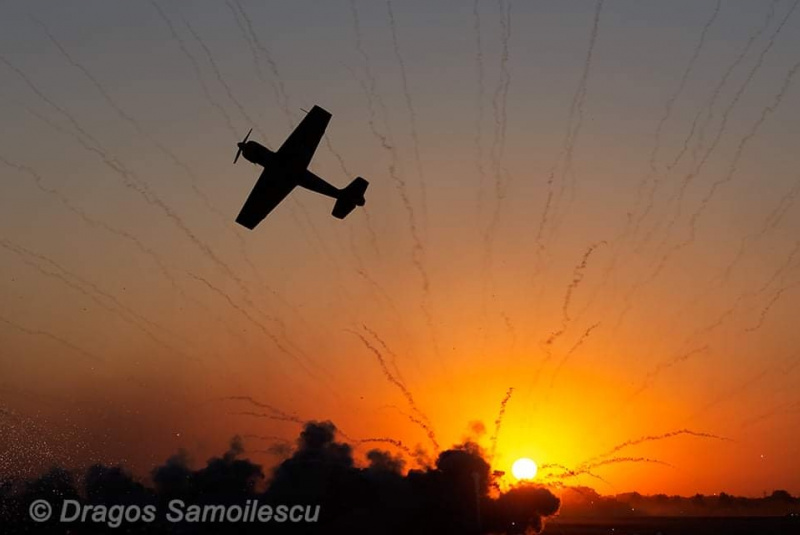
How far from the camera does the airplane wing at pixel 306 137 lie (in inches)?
3273

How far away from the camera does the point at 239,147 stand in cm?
8156

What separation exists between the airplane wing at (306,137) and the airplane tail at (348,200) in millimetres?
7506

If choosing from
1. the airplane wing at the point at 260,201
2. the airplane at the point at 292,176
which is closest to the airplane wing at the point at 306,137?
the airplane at the point at 292,176

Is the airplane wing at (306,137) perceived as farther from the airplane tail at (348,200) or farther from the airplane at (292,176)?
the airplane tail at (348,200)

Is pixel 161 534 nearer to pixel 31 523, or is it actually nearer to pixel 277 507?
pixel 277 507

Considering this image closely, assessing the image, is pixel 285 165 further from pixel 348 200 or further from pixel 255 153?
pixel 348 200

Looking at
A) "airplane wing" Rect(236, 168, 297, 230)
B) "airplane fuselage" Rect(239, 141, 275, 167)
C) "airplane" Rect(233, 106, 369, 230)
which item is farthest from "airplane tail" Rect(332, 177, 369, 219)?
"airplane fuselage" Rect(239, 141, 275, 167)

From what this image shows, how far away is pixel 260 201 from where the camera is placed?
9000 cm

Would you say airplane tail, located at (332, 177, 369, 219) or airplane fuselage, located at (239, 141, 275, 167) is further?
airplane tail, located at (332, 177, 369, 219)

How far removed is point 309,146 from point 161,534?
138 metres

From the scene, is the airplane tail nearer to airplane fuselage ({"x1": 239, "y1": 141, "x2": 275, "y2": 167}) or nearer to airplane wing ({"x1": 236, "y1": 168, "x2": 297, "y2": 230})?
airplane wing ({"x1": 236, "y1": 168, "x2": 297, "y2": 230})

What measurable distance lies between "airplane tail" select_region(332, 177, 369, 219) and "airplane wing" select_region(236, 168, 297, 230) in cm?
605

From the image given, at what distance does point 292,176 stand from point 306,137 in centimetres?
474

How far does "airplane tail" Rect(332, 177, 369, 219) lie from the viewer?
294ft
